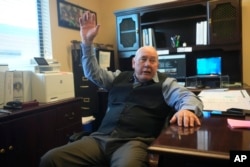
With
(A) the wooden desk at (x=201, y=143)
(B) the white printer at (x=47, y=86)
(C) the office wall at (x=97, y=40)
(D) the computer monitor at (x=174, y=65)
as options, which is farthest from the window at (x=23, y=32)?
(A) the wooden desk at (x=201, y=143)

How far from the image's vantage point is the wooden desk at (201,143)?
0.77m

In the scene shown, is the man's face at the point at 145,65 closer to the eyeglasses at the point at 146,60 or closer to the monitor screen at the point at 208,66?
the eyeglasses at the point at 146,60

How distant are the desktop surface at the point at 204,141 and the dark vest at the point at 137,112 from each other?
1.38ft

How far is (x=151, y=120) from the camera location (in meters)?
1.53

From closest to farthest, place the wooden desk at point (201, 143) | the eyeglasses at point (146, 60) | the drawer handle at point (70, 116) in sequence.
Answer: the wooden desk at point (201, 143), the eyeglasses at point (146, 60), the drawer handle at point (70, 116)

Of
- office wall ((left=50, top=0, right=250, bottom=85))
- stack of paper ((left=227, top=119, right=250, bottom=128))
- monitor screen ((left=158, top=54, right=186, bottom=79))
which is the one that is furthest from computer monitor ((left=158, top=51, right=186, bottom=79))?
stack of paper ((left=227, top=119, right=250, bottom=128))

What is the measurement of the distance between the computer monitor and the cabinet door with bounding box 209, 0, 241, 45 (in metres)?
0.45

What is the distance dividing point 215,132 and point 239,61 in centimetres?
233

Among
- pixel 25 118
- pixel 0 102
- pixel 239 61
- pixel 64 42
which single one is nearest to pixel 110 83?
pixel 25 118

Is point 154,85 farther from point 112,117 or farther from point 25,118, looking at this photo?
point 25,118

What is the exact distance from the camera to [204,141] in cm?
88

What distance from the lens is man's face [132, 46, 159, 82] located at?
1.73m

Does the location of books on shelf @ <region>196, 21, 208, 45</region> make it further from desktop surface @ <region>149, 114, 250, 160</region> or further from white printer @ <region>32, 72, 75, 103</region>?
desktop surface @ <region>149, 114, 250, 160</region>

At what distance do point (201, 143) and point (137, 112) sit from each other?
0.73m
